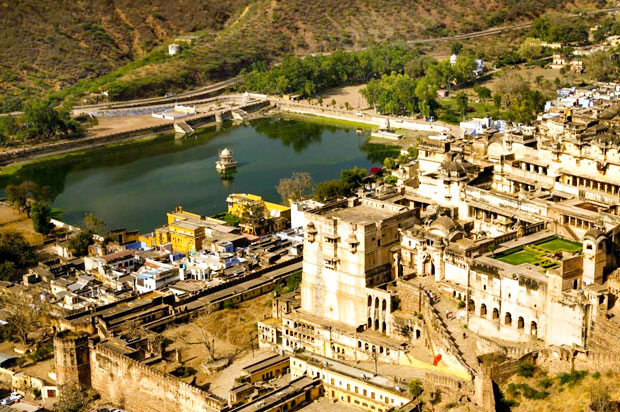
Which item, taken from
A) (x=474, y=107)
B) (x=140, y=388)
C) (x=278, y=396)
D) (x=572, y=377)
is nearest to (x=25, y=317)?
(x=140, y=388)

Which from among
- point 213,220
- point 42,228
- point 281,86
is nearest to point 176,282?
point 213,220

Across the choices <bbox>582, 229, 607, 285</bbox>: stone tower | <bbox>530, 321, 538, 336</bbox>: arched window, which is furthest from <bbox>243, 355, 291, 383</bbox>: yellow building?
<bbox>582, 229, 607, 285</bbox>: stone tower

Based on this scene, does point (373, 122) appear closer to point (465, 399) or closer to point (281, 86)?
point (281, 86)

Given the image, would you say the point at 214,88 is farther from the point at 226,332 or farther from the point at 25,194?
the point at 226,332

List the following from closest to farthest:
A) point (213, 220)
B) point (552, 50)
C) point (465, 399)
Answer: point (465, 399)
point (213, 220)
point (552, 50)

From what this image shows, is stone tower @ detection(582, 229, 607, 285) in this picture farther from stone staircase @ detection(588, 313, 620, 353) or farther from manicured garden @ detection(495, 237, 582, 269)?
stone staircase @ detection(588, 313, 620, 353)
